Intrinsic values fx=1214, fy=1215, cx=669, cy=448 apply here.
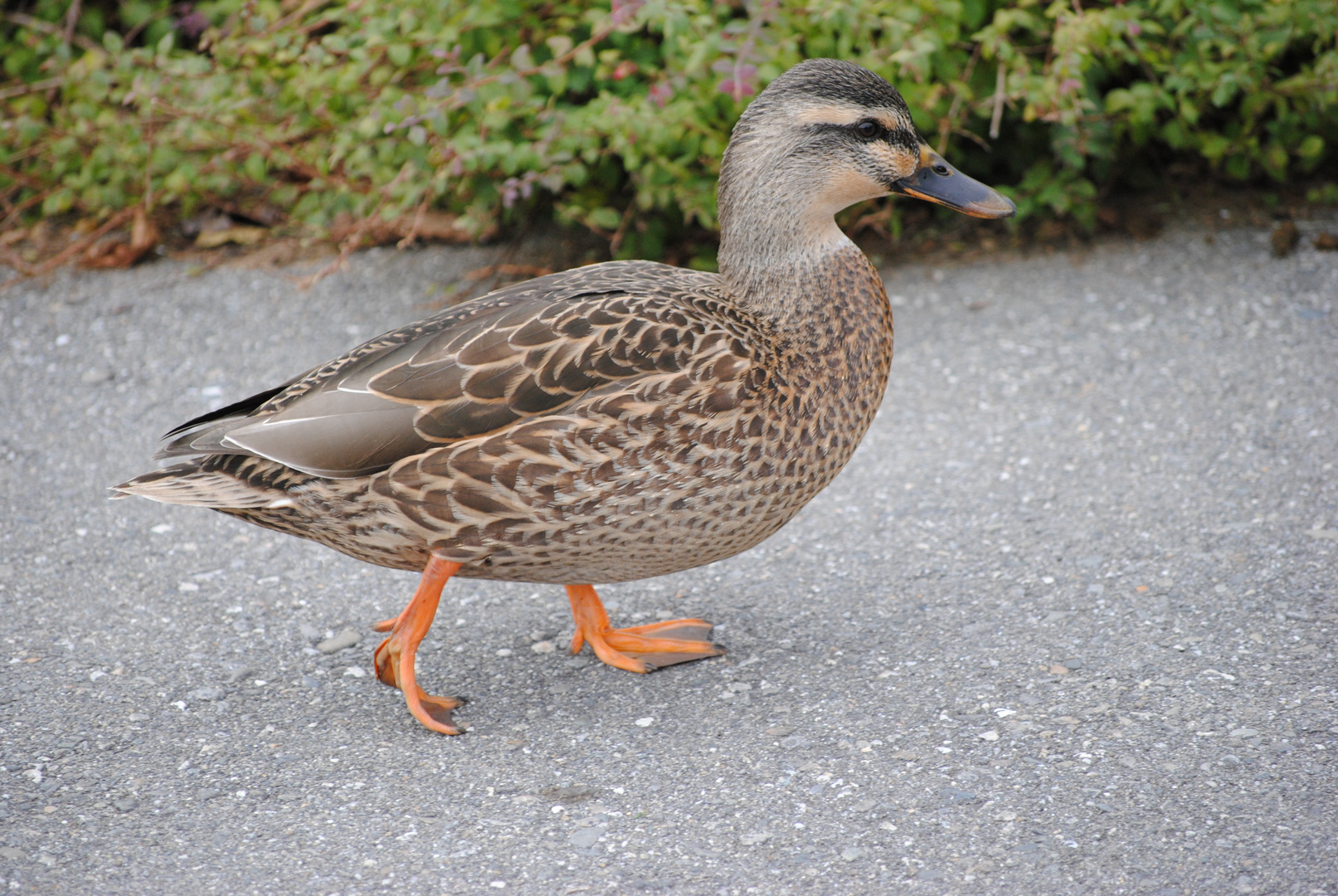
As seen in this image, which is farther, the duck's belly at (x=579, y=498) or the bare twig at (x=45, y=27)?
the bare twig at (x=45, y=27)

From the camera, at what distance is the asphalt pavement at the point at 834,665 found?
2639 mm

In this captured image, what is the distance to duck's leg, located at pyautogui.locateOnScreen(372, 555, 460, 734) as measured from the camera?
3059 mm

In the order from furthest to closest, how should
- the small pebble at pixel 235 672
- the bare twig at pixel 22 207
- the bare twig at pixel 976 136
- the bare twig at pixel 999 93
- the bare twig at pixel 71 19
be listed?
the bare twig at pixel 71 19
the bare twig at pixel 22 207
the bare twig at pixel 976 136
the bare twig at pixel 999 93
the small pebble at pixel 235 672

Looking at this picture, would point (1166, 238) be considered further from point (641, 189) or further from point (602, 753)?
point (602, 753)

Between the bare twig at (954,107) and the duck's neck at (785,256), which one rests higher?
the bare twig at (954,107)

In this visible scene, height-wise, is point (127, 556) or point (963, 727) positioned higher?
point (963, 727)

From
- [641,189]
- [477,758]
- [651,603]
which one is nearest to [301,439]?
[477,758]

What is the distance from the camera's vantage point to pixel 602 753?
3.02 m

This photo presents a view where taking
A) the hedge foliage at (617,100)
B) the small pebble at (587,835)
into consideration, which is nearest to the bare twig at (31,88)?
the hedge foliage at (617,100)

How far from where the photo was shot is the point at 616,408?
114 inches

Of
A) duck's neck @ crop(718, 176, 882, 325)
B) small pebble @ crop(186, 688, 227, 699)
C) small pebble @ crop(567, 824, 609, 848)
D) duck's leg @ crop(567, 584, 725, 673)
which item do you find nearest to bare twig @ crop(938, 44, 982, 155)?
duck's neck @ crop(718, 176, 882, 325)

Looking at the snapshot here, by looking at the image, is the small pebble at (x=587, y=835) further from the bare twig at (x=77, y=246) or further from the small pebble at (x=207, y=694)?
the bare twig at (x=77, y=246)

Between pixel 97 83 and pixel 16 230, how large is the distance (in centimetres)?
110

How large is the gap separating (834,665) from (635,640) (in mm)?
554
